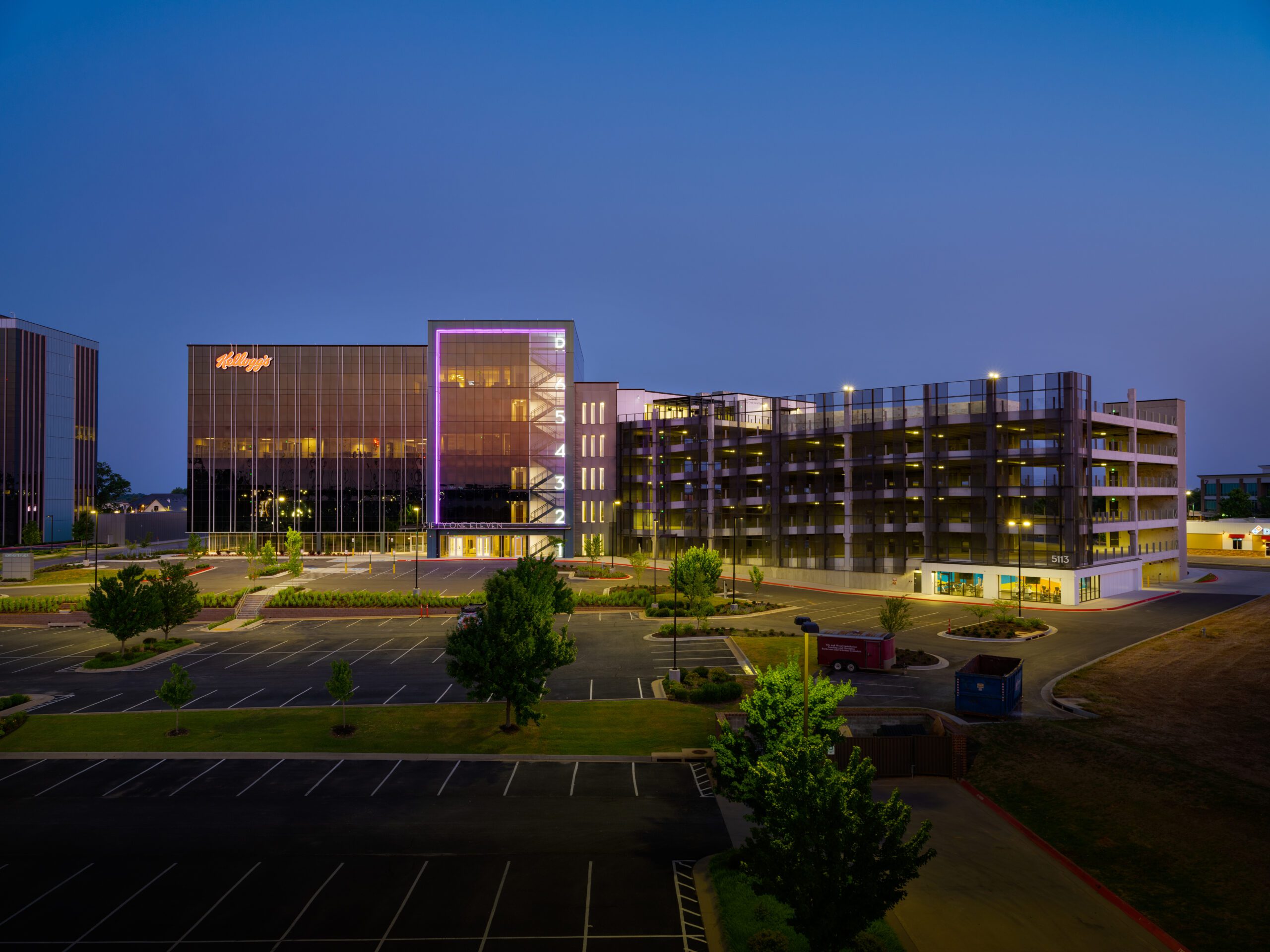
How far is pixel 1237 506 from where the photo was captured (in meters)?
139

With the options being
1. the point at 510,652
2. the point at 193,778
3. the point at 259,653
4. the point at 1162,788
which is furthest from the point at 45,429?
Result: the point at 1162,788

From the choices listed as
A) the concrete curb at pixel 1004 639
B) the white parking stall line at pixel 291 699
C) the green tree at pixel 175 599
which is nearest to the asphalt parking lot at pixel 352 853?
the white parking stall line at pixel 291 699

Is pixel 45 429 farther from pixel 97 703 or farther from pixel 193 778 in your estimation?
pixel 193 778


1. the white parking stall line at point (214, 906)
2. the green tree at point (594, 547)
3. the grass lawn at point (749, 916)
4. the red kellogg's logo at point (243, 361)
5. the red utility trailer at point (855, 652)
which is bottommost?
the white parking stall line at point (214, 906)

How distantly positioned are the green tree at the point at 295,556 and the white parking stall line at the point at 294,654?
102ft

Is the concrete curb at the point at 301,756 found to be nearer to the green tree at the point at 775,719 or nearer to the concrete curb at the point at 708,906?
the concrete curb at the point at 708,906

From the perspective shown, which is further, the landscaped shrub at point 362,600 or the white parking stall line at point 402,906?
the landscaped shrub at point 362,600

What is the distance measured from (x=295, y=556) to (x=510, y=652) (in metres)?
62.8

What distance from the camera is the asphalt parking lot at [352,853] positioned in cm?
1734

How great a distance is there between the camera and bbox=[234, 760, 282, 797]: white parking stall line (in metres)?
25.8

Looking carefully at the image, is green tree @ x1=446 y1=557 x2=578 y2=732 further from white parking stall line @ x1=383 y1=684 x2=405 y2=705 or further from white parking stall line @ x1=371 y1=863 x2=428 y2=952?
white parking stall line @ x1=371 y1=863 x2=428 y2=952

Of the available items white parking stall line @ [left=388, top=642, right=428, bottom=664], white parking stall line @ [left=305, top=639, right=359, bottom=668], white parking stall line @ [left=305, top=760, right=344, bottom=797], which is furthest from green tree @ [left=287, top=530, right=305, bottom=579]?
white parking stall line @ [left=305, top=760, right=344, bottom=797]

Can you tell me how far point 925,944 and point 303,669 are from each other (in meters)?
38.0

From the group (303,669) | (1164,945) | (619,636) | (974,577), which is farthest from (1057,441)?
(303,669)
